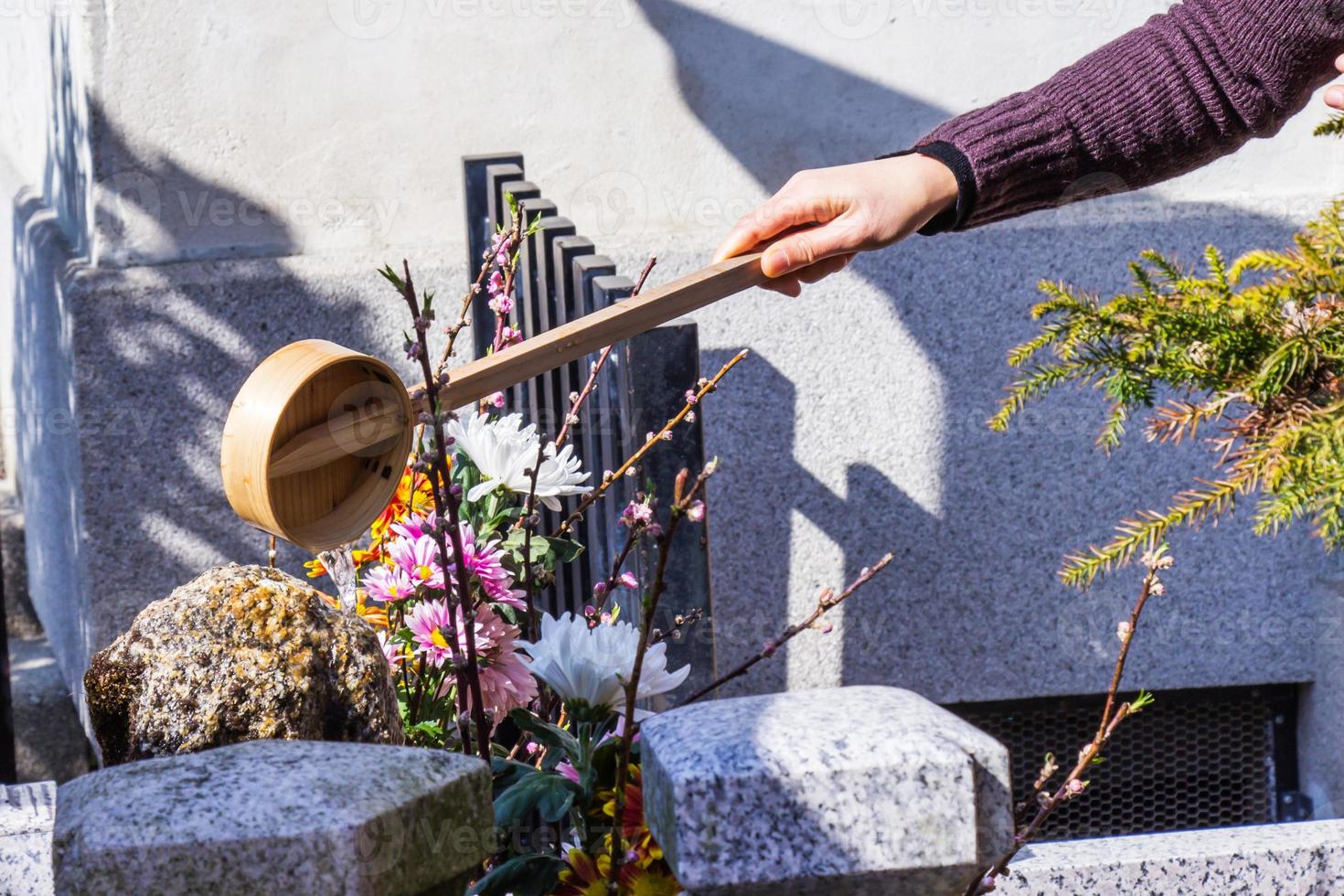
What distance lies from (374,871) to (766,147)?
9.87 feet

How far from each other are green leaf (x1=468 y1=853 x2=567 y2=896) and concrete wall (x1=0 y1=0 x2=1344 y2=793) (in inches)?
91.9

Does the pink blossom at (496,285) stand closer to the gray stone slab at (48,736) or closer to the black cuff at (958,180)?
the black cuff at (958,180)

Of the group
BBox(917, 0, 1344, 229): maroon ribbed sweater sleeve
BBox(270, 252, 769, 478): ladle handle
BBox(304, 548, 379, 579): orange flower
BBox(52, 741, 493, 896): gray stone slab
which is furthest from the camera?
BBox(917, 0, 1344, 229): maroon ribbed sweater sleeve

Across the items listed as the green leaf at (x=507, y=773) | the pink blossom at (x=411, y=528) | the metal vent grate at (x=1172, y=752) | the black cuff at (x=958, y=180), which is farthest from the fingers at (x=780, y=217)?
the metal vent grate at (x=1172, y=752)

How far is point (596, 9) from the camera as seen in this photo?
11.5 feet

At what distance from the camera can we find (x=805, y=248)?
1767mm

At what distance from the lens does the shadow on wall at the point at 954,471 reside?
359 cm

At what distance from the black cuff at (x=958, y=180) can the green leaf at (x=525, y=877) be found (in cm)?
105

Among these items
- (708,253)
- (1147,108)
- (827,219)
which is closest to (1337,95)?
(1147,108)

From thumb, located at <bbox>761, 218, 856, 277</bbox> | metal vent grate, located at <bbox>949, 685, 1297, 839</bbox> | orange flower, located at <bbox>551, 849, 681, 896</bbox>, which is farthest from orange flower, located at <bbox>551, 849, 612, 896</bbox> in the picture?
metal vent grate, located at <bbox>949, 685, 1297, 839</bbox>

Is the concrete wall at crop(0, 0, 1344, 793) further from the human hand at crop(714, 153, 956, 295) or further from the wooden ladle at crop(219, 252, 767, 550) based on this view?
the wooden ladle at crop(219, 252, 767, 550)

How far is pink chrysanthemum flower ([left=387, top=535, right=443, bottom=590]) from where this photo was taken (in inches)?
60.4

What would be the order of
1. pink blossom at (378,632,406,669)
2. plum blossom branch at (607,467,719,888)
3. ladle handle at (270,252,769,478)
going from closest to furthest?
1. plum blossom branch at (607,467,719,888)
2. ladle handle at (270,252,769,478)
3. pink blossom at (378,632,406,669)

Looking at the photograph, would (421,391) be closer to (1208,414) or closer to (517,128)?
(1208,414)
